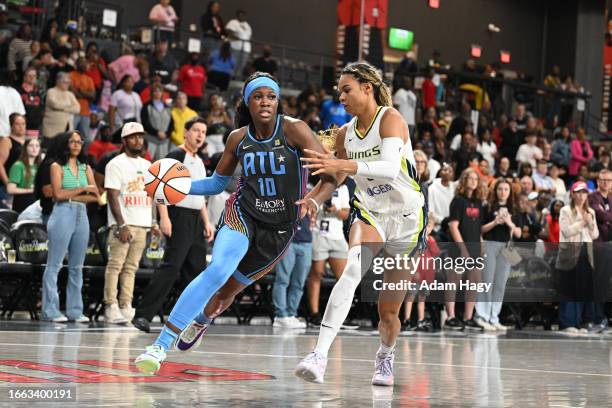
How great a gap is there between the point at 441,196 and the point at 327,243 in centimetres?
218

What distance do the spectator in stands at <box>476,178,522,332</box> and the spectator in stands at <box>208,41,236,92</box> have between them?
8193 mm

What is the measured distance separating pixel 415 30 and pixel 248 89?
27.0m

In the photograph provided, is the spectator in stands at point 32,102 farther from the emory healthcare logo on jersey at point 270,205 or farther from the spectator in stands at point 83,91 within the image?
the emory healthcare logo on jersey at point 270,205

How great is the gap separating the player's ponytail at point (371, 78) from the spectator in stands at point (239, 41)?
15949mm

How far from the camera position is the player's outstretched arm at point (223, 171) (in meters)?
7.32

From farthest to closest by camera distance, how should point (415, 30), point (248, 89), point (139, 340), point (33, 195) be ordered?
point (415, 30)
point (33, 195)
point (139, 340)
point (248, 89)

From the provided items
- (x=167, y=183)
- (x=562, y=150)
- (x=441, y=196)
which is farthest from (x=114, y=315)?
(x=562, y=150)

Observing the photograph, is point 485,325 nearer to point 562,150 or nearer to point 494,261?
point 494,261

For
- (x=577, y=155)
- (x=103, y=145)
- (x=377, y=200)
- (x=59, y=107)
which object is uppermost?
(x=577, y=155)

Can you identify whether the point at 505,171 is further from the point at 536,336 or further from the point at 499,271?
the point at 536,336

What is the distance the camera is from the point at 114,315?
12.3 m

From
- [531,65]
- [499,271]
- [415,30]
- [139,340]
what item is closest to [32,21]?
[499,271]

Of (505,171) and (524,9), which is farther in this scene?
(524,9)

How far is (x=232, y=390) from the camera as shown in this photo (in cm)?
643
